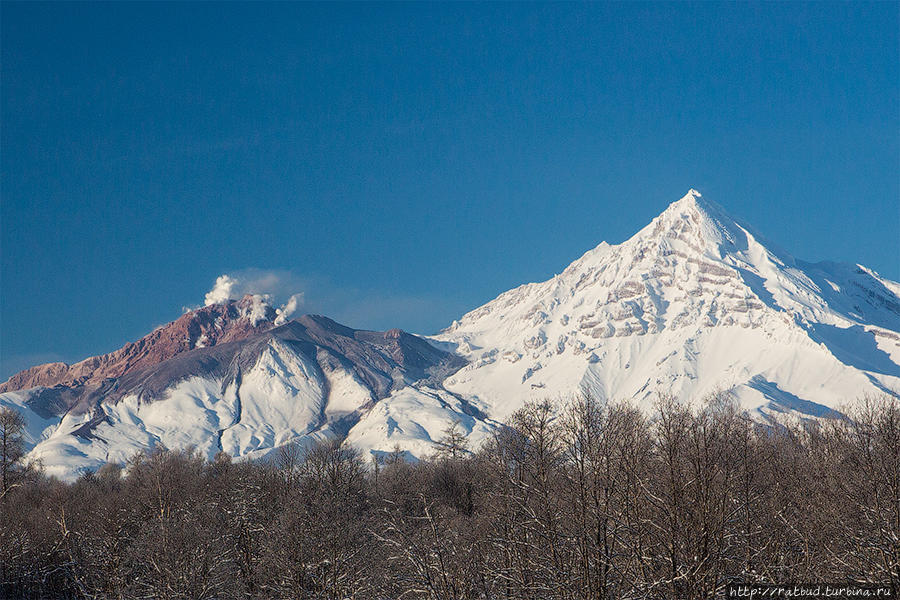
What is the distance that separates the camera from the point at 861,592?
28.4m

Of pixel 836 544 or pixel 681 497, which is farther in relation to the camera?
pixel 836 544

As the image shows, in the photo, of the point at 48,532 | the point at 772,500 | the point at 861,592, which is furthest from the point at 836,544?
the point at 48,532

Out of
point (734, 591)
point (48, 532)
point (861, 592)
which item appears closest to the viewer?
point (734, 591)

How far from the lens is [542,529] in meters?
26.8

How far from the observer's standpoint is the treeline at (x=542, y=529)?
25281mm

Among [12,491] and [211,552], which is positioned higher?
[12,491]

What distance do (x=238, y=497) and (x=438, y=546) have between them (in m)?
36.8

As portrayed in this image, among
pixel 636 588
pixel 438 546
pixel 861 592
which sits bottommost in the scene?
pixel 861 592

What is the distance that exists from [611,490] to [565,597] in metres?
4.21

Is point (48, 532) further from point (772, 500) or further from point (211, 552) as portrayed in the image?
point (772, 500)

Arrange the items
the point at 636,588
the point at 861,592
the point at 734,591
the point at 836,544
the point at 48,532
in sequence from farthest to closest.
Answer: the point at 48,532 → the point at 836,544 → the point at 861,592 → the point at 734,591 → the point at 636,588

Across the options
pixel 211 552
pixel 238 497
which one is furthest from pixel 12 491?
pixel 211 552

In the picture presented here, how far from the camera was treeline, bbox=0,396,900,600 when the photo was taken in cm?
2528

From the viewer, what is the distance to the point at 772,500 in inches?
1686
